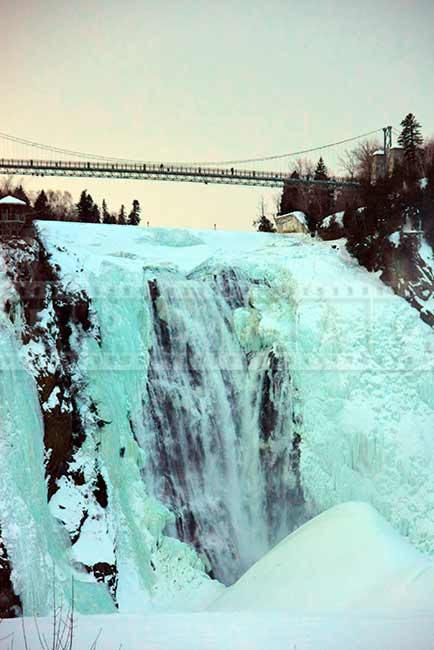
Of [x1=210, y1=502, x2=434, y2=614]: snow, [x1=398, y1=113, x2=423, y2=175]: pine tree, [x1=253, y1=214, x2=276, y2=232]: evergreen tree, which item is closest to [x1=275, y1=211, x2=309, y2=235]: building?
[x1=253, y1=214, x2=276, y2=232]: evergreen tree

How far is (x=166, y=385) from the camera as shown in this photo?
769 cm

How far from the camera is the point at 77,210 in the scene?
31.5 feet

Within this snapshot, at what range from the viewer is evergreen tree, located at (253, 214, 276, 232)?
9810 millimetres

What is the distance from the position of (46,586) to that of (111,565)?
0.69 metres

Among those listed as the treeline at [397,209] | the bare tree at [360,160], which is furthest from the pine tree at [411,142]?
the bare tree at [360,160]

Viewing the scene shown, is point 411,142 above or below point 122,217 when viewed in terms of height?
above

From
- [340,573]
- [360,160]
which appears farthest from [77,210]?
[340,573]

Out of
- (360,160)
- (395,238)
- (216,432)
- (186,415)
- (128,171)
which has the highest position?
(360,160)

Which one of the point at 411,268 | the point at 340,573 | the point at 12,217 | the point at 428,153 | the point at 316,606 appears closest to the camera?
the point at 316,606

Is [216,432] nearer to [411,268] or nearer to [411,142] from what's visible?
[411,268]

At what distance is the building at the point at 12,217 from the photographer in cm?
761

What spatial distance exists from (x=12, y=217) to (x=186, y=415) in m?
2.28

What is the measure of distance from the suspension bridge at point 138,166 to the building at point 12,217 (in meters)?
0.29

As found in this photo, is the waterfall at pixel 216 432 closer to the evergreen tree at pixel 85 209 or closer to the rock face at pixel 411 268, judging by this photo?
the evergreen tree at pixel 85 209
